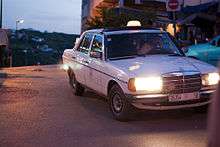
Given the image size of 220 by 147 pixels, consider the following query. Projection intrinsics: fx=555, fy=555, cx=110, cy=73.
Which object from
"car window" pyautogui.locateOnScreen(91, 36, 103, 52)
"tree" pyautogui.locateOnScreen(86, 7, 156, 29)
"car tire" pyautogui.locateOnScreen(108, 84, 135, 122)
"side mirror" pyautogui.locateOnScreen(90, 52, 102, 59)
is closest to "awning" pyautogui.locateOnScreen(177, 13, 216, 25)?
"tree" pyautogui.locateOnScreen(86, 7, 156, 29)

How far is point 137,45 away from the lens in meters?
10.1

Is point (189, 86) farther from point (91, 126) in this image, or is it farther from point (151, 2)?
point (151, 2)

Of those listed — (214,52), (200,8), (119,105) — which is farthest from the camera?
(200,8)

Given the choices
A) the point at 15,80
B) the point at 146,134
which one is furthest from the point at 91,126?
the point at 15,80

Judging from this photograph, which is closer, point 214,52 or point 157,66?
point 157,66

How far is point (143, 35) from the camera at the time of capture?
406 inches

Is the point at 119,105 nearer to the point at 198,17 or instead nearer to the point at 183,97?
the point at 183,97

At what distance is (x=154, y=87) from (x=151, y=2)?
1388 inches

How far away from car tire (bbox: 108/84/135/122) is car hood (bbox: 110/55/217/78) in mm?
369

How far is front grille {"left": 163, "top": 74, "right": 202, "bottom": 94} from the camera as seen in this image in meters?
8.41

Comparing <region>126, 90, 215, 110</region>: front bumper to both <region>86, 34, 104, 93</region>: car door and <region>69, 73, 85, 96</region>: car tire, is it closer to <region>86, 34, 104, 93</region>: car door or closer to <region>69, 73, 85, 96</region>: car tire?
<region>86, 34, 104, 93</region>: car door

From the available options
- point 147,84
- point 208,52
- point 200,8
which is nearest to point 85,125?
point 147,84

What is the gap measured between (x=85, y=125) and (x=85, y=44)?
3373 mm

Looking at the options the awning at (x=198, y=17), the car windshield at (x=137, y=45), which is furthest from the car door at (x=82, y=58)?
the awning at (x=198, y=17)
